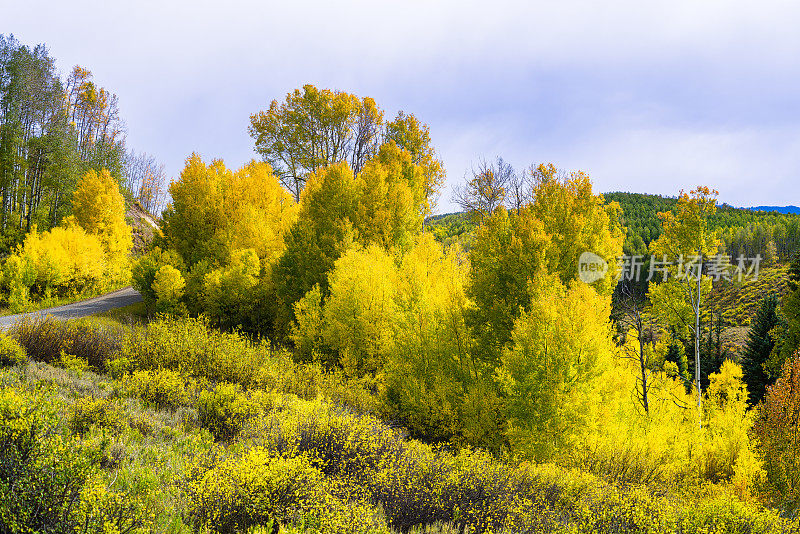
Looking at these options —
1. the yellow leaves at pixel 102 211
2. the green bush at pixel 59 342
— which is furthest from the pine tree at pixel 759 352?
the yellow leaves at pixel 102 211

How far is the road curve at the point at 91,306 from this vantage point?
20.5 meters

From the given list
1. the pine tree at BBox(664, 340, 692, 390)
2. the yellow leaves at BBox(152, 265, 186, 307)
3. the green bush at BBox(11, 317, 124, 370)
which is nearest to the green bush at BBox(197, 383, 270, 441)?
the green bush at BBox(11, 317, 124, 370)

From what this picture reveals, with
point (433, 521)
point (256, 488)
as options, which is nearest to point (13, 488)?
point (256, 488)

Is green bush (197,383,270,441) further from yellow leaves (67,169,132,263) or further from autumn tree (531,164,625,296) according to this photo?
yellow leaves (67,169,132,263)

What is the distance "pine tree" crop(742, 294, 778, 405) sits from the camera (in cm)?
2881

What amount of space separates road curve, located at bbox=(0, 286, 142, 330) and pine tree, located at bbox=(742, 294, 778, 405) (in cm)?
3907

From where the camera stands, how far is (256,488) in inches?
233

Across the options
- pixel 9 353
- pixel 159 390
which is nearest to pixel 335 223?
pixel 159 390

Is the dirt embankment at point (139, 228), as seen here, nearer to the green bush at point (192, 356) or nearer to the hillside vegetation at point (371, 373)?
the hillside vegetation at point (371, 373)

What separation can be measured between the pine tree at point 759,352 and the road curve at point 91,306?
39.1m

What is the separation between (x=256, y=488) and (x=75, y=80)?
5859cm

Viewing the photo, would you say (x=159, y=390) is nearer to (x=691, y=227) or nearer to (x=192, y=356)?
(x=192, y=356)

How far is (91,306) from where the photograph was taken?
2423 cm

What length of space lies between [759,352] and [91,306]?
1681 inches
